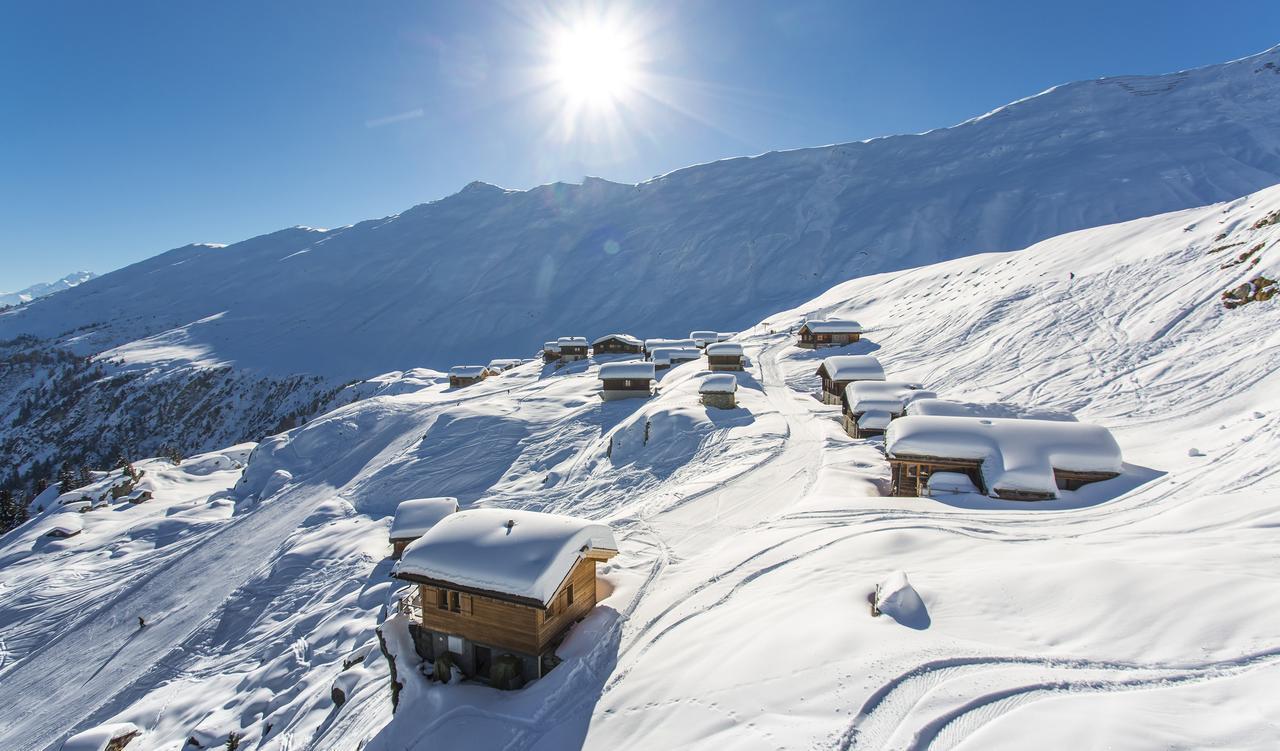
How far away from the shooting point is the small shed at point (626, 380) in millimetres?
44438

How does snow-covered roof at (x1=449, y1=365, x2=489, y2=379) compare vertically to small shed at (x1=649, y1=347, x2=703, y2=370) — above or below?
below

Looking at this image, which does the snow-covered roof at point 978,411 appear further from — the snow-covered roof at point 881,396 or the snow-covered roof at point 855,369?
the snow-covered roof at point 855,369

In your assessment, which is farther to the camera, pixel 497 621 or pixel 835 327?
pixel 835 327

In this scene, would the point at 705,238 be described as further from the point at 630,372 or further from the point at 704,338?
the point at 630,372

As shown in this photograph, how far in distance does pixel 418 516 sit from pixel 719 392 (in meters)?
20.5

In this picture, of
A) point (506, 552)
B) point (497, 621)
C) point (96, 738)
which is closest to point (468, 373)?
point (96, 738)

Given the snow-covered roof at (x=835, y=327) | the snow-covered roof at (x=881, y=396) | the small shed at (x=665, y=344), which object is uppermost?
the snow-covered roof at (x=835, y=327)

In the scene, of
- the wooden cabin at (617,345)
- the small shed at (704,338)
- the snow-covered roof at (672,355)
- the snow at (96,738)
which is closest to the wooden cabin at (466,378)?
the wooden cabin at (617,345)

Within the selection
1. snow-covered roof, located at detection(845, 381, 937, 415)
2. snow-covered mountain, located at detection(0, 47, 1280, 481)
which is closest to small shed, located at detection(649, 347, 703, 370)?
snow-covered roof, located at detection(845, 381, 937, 415)

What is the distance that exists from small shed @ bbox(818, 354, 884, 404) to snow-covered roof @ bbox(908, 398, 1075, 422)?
33.1 ft

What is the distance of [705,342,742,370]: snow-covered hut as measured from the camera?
161ft

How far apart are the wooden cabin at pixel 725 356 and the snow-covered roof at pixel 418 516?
29.2 metres

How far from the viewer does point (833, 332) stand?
55062 millimetres

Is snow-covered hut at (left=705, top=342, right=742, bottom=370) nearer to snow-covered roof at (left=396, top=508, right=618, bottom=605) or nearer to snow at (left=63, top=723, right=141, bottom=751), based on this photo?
snow-covered roof at (left=396, top=508, right=618, bottom=605)
